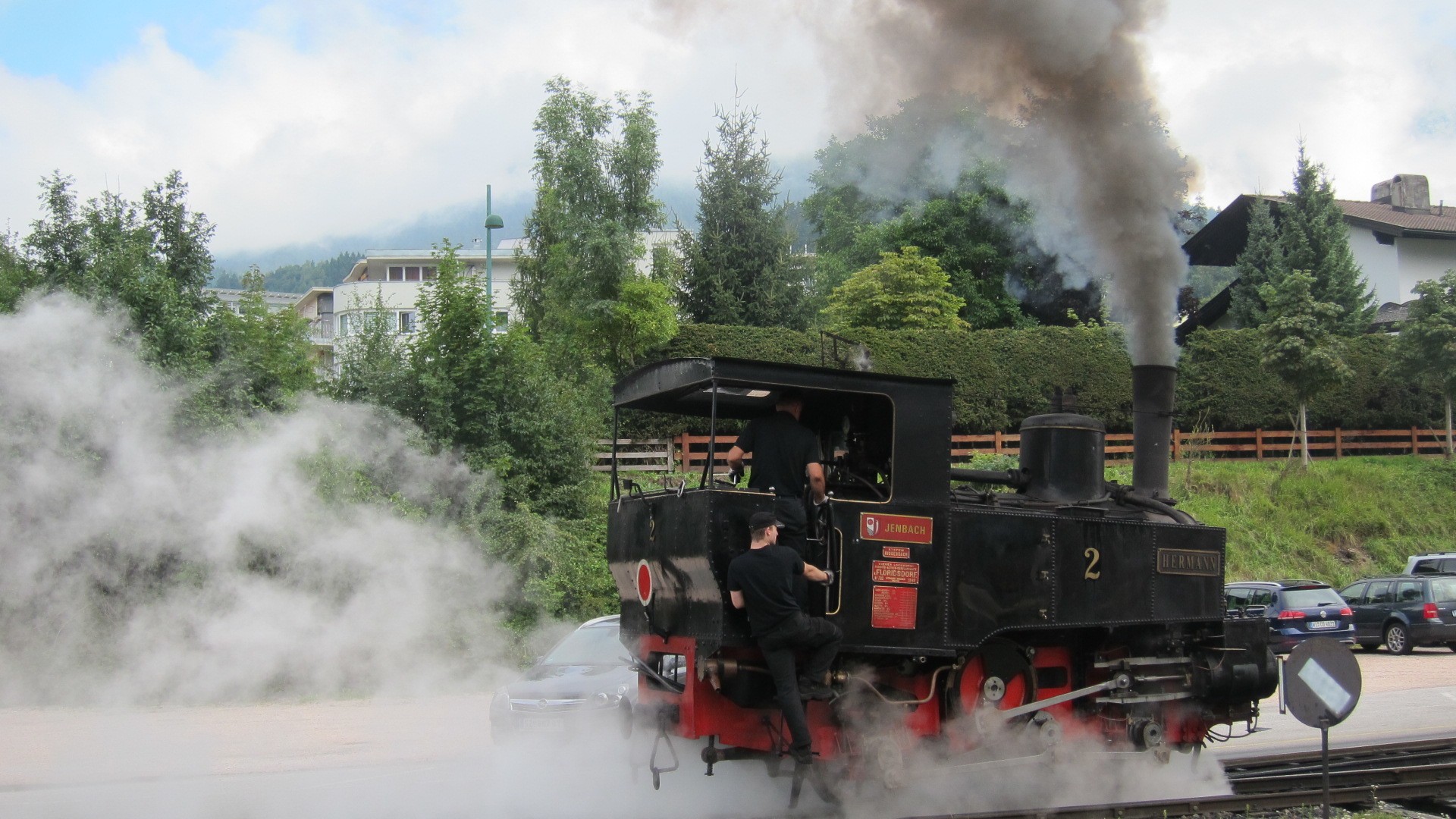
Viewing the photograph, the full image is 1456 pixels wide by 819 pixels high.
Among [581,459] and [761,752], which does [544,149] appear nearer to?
[581,459]

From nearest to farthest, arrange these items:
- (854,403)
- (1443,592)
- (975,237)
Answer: (854,403), (1443,592), (975,237)

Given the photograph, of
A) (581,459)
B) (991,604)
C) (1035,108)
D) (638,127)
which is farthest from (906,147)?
(991,604)

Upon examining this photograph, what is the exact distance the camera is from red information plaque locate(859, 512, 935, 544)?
22.2 feet

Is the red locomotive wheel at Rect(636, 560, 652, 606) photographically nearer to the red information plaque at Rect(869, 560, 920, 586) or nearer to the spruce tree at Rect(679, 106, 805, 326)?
the red information plaque at Rect(869, 560, 920, 586)

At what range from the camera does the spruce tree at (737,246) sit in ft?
111

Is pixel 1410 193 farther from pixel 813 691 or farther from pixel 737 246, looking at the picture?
pixel 813 691

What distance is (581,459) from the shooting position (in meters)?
18.8

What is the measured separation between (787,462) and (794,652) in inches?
45.4

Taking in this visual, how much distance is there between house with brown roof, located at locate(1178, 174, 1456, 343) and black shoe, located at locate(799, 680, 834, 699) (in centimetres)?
3515

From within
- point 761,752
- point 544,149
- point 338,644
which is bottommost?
point 338,644

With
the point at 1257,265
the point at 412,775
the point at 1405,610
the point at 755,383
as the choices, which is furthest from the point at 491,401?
the point at 1257,265

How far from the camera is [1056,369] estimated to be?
87.5ft

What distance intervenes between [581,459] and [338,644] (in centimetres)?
583

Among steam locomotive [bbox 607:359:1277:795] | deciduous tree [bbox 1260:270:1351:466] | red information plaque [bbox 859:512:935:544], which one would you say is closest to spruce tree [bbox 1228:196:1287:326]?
deciduous tree [bbox 1260:270:1351:466]
